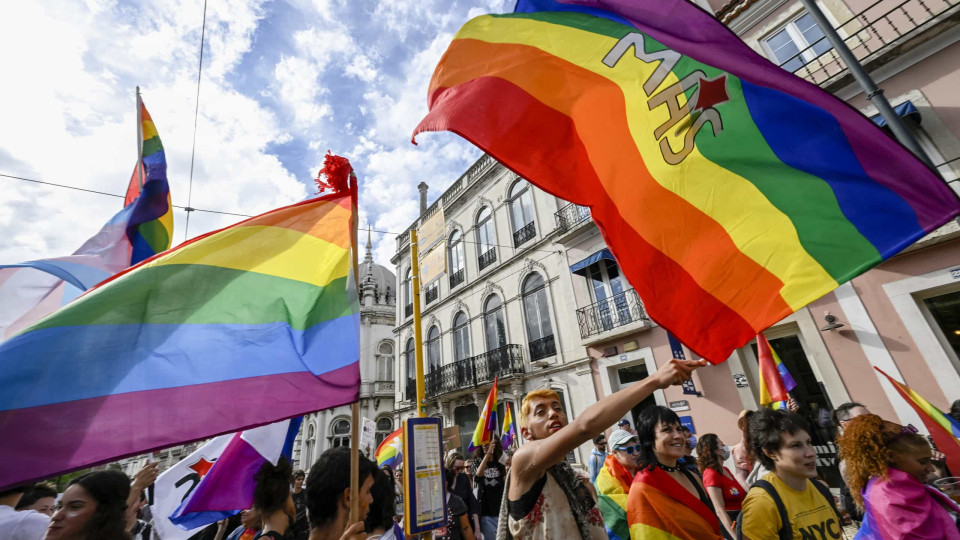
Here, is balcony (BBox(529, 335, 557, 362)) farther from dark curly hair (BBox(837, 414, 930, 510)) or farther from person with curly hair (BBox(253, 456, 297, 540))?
person with curly hair (BBox(253, 456, 297, 540))

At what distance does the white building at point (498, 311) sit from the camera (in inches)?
509

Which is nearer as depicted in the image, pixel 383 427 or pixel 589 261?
pixel 589 261

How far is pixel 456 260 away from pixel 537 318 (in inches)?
219

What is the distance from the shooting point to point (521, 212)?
15352mm

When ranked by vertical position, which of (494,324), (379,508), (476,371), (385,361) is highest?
(385,361)

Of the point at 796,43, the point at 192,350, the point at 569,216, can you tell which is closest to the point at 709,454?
the point at 192,350

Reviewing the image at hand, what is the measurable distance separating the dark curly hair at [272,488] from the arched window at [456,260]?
47.4ft

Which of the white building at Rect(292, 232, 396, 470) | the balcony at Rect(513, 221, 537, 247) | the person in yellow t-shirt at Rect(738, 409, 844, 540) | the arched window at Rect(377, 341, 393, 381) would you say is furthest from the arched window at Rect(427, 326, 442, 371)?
the person in yellow t-shirt at Rect(738, 409, 844, 540)

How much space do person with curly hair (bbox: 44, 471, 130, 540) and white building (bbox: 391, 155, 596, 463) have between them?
1000 cm

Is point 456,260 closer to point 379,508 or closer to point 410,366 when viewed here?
point 410,366

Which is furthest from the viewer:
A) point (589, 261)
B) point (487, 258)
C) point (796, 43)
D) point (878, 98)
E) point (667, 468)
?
point (487, 258)

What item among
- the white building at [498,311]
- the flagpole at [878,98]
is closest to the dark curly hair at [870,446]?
the flagpole at [878,98]

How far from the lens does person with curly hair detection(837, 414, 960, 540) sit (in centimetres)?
213

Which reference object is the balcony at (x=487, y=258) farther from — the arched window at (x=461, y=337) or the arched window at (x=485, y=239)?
the arched window at (x=461, y=337)
